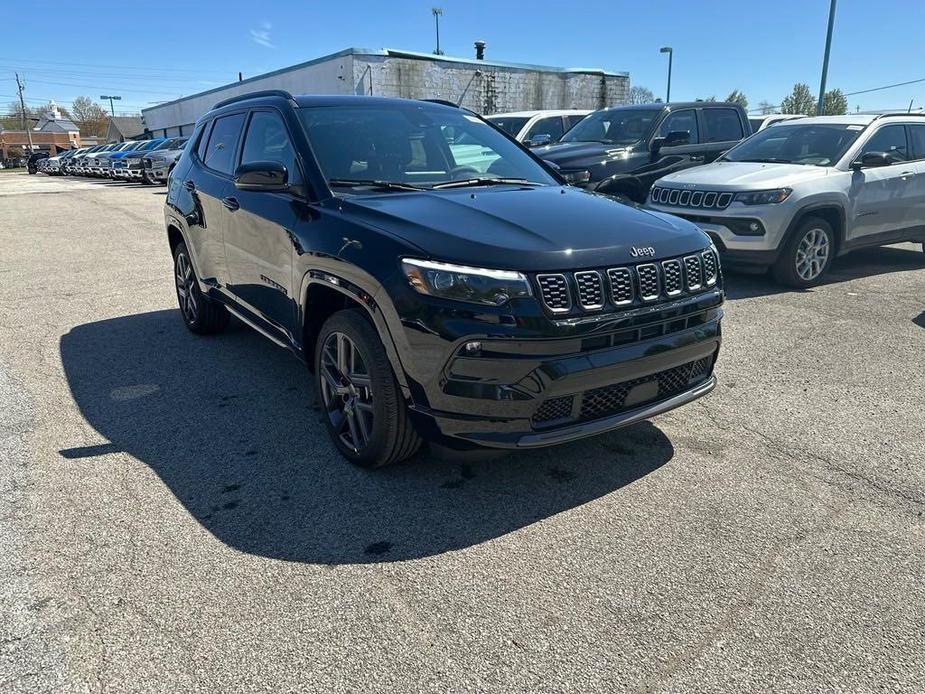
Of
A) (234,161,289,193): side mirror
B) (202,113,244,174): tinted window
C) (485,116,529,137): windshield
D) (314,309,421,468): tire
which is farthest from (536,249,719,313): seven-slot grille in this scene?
(485,116,529,137): windshield

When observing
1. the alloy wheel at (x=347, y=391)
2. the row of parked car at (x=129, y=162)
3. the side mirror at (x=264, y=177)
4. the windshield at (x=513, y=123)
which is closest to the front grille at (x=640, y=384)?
the alloy wheel at (x=347, y=391)

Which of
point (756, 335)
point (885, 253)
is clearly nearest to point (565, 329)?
point (756, 335)

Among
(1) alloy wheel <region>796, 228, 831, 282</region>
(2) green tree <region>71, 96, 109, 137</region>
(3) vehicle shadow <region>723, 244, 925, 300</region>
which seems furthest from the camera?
(2) green tree <region>71, 96, 109, 137</region>

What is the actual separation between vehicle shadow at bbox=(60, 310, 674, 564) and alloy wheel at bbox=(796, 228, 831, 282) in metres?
4.37

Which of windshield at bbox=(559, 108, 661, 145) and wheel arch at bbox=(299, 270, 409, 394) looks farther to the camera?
windshield at bbox=(559, 108, 661, 145)

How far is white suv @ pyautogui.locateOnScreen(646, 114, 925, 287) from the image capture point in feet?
23.2

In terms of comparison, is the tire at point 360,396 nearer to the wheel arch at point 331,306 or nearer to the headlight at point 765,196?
the wheel arch at point 331,306

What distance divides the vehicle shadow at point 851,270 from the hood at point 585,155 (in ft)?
7.52

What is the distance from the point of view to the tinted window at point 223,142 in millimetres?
4820

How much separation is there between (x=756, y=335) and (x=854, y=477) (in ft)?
8.12

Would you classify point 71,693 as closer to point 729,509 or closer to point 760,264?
point 729,509

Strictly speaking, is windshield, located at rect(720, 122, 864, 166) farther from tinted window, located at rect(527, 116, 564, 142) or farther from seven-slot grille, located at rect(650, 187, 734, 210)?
tinted window, located at rect(527, 116, 564, 142)

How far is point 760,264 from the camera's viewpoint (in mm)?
7176

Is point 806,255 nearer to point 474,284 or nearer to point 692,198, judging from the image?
point 692,198
